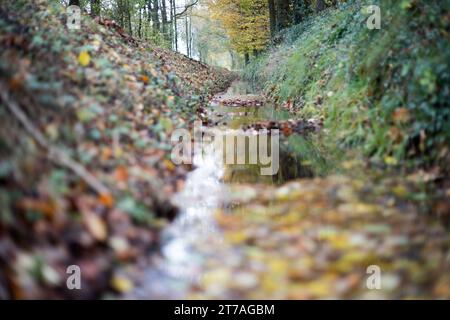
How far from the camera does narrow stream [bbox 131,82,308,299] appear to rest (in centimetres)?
263

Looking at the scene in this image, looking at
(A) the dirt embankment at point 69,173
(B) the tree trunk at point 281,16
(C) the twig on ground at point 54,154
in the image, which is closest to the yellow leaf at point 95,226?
(A) the dirt embankment at point 69,173

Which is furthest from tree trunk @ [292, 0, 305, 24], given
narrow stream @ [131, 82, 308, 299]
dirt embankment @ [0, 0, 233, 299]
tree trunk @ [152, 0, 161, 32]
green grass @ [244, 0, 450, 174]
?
dirt embankment @ [0, 0, 233, 299]

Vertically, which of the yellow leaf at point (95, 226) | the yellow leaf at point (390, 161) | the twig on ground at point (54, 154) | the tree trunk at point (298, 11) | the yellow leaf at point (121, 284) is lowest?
the yellow leaf at point (121, 284)

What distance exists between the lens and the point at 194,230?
11.2 feet

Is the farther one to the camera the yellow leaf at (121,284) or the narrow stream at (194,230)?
the narrow stream at (194,230)

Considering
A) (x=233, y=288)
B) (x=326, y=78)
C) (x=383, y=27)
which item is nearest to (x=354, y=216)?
(x=233, y=288)

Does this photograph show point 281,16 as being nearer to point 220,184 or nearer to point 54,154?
point 220,184

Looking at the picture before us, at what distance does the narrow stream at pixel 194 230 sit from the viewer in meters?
2.63

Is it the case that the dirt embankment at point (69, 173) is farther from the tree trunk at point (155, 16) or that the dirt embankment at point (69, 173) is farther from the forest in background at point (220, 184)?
the tree trunk at point (155, 16)

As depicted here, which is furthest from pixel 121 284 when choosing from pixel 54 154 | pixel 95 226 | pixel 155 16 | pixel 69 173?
pixel 155 16

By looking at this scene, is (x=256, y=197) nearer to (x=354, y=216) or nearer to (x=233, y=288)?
(x=354, y=216)

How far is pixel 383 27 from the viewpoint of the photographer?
22.1ft
